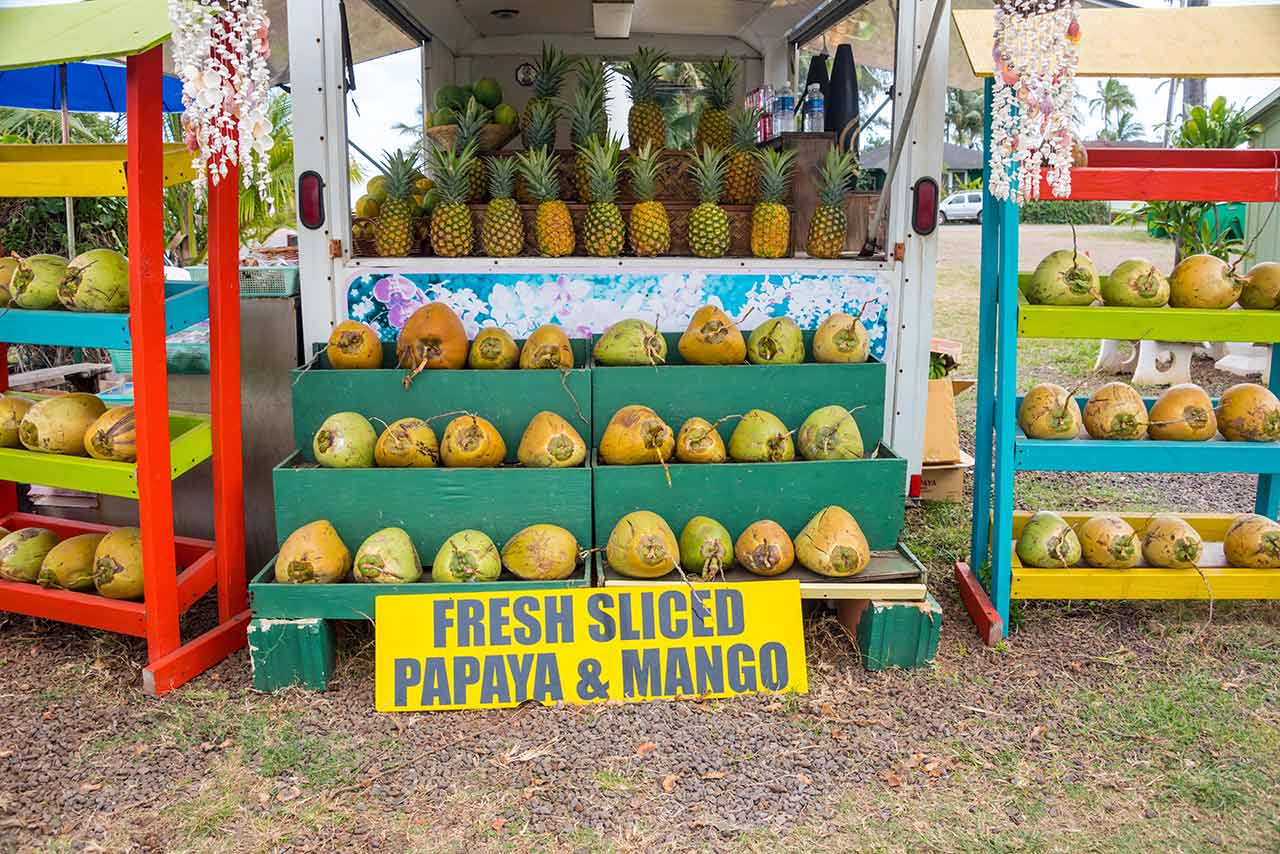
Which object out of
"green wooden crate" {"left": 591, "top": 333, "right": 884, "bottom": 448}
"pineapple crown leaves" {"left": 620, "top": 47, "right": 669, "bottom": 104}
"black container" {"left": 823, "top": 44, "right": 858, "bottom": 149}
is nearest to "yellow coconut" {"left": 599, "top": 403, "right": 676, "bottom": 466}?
"green wooden crate" {"left": 591, "top": 333, "right": 884, "bottom": 448}

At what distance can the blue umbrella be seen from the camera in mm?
8156

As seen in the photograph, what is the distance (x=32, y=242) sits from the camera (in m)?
10.9

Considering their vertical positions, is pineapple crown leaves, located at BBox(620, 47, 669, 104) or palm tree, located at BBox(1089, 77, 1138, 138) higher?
palm tree, located at BBox(1089, 77, 1138, 138)

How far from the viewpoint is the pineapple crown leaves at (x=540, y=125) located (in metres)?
5.00

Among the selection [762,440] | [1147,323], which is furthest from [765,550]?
[1147,323]

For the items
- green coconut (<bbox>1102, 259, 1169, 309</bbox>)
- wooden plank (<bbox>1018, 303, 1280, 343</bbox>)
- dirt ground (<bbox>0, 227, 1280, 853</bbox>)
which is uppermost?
green coconut (<bbox>1102, 259, 1169, 309</bbox>)

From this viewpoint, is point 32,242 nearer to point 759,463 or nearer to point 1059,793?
point 759,463

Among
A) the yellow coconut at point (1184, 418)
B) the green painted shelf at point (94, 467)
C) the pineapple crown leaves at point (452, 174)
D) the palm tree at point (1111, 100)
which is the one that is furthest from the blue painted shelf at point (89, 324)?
the palm tree at point (1111, 100)

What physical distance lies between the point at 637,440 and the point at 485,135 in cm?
237

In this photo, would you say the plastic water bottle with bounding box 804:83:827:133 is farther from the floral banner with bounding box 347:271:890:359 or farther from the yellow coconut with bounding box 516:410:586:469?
the yellow coconut with bounding box 516:410:586:469

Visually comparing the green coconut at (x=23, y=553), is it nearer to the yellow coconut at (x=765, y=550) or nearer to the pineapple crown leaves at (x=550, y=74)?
the yellow coconut at (x=765, y=550)

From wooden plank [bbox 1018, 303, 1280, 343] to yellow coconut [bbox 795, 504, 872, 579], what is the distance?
3.27ft

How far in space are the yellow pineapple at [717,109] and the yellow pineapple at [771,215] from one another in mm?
515

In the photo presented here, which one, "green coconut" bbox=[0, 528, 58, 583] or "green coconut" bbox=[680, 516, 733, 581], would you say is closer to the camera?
"green coconut" bbox=[680, 516, 733, 581]
